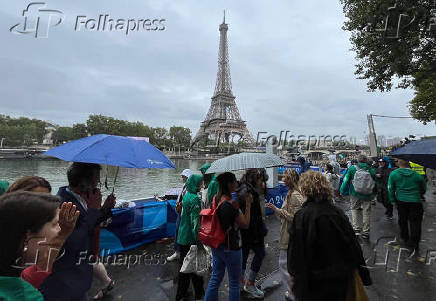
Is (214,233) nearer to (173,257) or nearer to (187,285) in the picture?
(187,285)

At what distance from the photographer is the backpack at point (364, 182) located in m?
5.45

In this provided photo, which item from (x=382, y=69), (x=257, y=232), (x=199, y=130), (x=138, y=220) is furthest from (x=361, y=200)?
(x=199, y=130)

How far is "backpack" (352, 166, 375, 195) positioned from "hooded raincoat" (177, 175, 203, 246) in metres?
4.18

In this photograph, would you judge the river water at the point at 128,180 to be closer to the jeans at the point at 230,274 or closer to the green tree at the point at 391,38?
the jeans at the point at 230,274

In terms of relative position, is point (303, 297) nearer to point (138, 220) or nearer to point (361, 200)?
point (138, 220)

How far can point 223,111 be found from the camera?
67.6m

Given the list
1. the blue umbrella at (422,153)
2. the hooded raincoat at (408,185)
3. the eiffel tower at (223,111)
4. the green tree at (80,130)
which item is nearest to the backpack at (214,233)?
the blue umbrella at (422,153)

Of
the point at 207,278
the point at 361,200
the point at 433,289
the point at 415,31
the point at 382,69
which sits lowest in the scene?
the point at 207,278

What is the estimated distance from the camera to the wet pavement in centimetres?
341

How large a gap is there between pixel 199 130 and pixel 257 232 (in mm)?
69278

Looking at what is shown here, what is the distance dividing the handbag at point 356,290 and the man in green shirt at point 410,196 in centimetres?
377

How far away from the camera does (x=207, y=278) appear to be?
154 inches

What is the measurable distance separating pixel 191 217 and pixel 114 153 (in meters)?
1.48

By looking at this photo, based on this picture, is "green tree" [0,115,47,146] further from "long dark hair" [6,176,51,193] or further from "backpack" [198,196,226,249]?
"backpack" [198,196,226,249]
